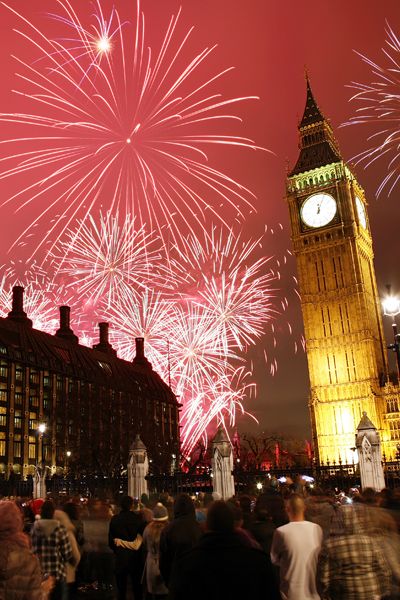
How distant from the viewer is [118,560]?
9.13m

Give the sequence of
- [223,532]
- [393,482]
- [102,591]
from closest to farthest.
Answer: [223,532] < [102,591] < [393,482]

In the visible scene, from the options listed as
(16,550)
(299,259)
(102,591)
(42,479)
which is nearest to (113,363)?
(299,259)

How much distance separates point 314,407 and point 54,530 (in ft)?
225

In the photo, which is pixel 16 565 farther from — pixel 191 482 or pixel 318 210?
pixel 318 210

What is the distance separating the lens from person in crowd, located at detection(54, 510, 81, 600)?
7406mm

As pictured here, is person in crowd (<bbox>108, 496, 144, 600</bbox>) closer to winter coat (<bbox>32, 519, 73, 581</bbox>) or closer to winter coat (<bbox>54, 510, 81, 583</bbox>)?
winter coat (<bbox>54, 510, 81, 583</bbox>)

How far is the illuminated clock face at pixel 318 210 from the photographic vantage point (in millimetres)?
75812

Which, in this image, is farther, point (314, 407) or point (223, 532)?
point (314, 407)

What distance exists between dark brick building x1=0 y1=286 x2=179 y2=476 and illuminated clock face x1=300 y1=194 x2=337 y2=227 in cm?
3496

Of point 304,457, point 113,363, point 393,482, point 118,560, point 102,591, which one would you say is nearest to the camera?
point 118,560

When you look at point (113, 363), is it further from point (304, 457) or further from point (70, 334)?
point (304, 457)

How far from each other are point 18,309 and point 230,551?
85367 millimetres

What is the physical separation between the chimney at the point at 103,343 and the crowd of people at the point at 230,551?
93885 mm

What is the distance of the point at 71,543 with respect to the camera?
7.46 metres
